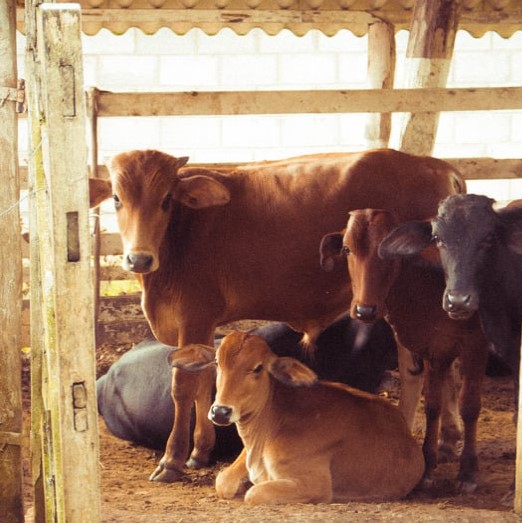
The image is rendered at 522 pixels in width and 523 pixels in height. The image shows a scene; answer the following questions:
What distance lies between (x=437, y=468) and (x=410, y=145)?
2.72m

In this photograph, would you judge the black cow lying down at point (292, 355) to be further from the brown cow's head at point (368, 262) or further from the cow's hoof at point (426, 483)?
the cow's hoof at point (426, 483)

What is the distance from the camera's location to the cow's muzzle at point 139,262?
6.25 meters

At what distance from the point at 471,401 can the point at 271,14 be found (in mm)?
4433

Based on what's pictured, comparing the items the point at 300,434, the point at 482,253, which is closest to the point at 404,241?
the point at 482,253

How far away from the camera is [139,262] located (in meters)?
6.25

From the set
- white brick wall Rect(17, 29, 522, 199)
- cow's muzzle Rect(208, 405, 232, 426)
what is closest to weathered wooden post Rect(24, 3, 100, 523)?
cow's muzzle Rect(208, 405, 232, 426)

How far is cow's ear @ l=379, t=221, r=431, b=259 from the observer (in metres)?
6.14

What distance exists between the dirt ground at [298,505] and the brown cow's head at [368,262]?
1.06m

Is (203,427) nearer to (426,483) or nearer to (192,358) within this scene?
(192,358)

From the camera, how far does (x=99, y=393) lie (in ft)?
26.4

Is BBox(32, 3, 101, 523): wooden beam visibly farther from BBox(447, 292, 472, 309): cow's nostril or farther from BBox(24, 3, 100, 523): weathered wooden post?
BBox(447, 292, 472, 309): cow's nostril

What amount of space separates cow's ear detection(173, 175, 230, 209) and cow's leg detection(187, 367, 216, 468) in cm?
101

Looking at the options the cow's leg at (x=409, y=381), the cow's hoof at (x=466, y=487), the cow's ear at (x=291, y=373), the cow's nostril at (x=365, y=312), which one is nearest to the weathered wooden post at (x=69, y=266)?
the cow's ear at (x=291, y=373)

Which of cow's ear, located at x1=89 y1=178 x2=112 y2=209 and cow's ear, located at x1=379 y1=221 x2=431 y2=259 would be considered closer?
cow's ear, located at x1=379 y1=221 x2=431 y2=259
